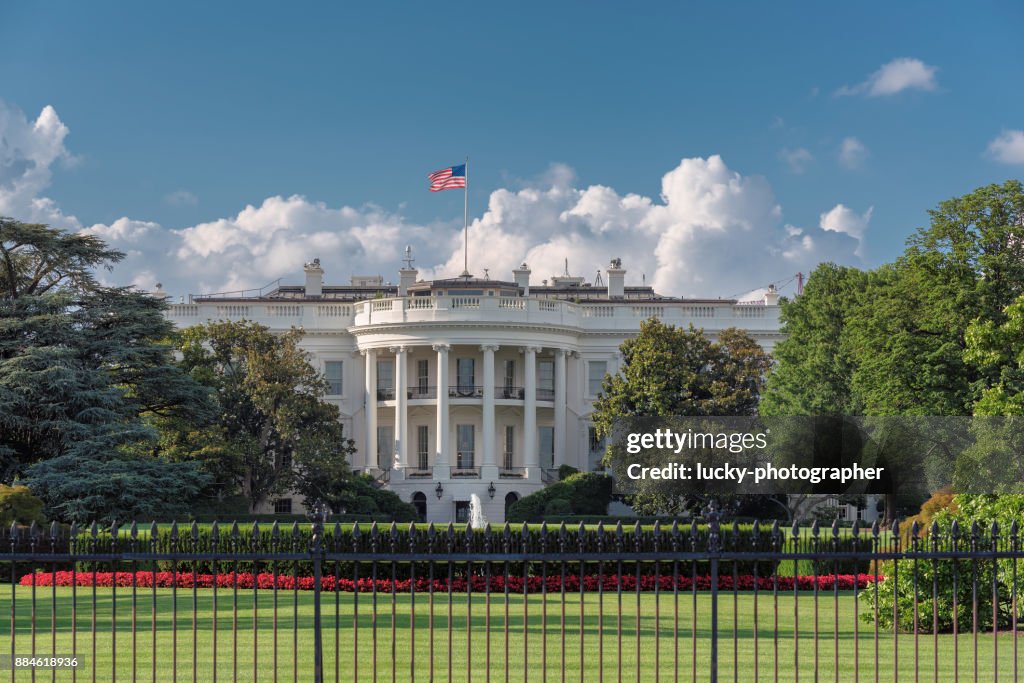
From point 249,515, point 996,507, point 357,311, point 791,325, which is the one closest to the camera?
point 996,507

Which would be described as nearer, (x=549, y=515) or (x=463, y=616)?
(x=463, y=616)

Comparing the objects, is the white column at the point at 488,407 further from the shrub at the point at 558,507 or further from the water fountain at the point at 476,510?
the shrub at the point at 558,507

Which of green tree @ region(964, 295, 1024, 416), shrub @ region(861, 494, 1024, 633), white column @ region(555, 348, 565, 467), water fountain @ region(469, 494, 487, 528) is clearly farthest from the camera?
white column @ region(555, 348, 565, 467)

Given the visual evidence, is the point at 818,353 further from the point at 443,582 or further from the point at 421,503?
the point at 443,582

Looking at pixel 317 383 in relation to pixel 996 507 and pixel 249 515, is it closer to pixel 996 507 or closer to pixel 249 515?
pixel 249 515

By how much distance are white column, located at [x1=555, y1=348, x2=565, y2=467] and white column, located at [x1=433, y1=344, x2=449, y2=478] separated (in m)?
5.51

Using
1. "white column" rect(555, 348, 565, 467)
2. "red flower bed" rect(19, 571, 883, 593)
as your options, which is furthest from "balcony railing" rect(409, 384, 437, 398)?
"red flower bed" rect(19, 571, 883, 593)

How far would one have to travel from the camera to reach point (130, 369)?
4647 centimetres

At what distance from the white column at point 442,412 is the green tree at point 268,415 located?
6.97m

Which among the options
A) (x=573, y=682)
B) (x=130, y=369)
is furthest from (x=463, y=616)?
(x=130, y=369)

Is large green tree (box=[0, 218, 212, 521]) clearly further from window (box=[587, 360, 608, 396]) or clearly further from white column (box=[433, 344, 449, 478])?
window (box=[587, 360, 608, 396])

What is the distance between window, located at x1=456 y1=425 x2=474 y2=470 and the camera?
6894cm

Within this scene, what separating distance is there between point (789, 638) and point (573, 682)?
17.4 feet

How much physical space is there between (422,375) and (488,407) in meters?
5.38
